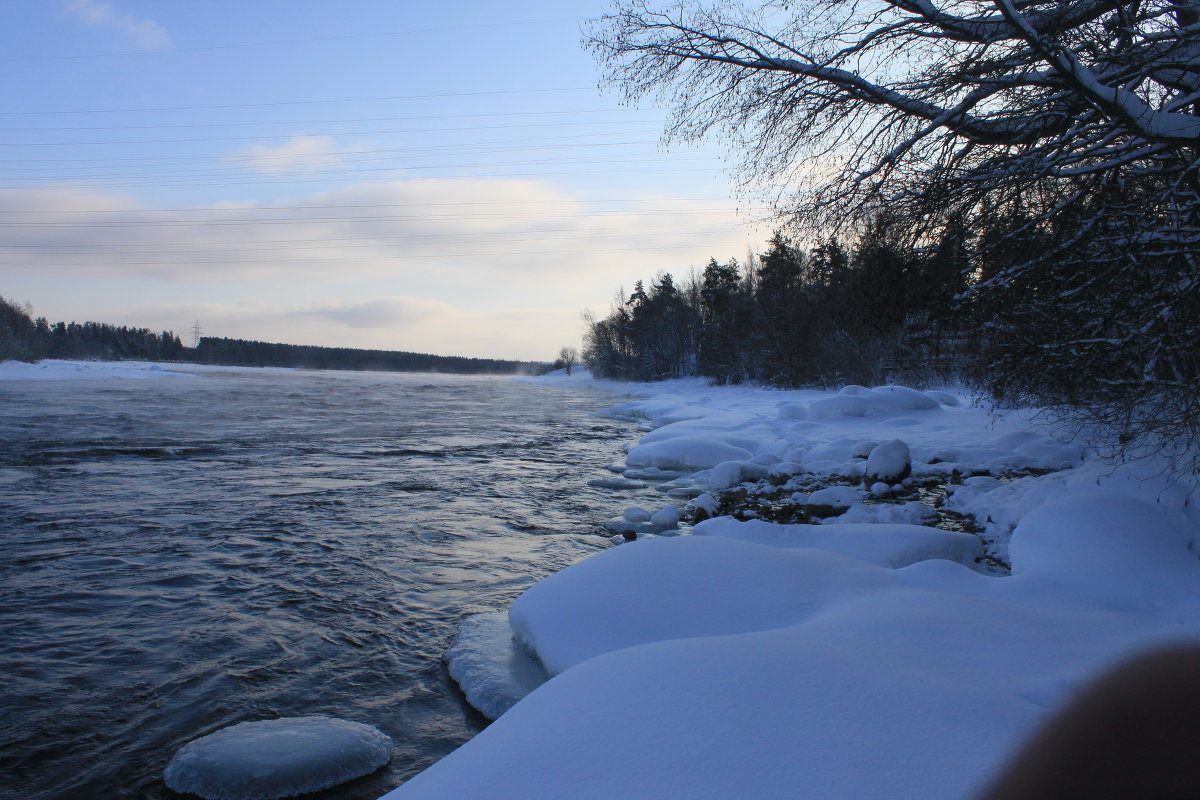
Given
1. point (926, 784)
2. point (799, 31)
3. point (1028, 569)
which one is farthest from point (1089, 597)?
point (799, 31)

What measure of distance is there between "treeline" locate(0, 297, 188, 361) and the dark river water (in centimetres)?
8496

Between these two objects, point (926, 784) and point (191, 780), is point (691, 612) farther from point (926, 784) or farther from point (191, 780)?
point (191, 780)

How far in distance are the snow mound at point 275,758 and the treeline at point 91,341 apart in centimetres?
9164

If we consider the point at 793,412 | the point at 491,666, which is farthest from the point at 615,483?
the point at 793,412

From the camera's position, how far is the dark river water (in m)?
3.12

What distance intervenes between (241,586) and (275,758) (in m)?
2.63

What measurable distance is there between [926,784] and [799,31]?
648 cm

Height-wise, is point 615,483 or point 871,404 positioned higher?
point 871,404

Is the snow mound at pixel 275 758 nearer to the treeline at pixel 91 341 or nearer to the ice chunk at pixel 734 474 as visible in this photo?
the ice chunk at pixel 734 474

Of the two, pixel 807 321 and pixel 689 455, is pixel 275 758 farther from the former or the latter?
pixel 807 321

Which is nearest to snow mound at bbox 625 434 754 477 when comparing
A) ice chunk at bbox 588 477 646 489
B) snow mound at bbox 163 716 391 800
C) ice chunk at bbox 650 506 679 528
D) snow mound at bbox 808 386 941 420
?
ice chunk at bbox 588 477 646 489

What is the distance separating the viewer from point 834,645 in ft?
7.97

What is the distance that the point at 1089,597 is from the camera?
3377 mm

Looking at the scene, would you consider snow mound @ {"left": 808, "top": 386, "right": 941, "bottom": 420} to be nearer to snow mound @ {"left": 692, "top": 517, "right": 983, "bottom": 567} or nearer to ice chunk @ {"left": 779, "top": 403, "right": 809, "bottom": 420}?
ice chunk @ {"left": 779, "top": 403, "right": 809, "bottom": 420}
